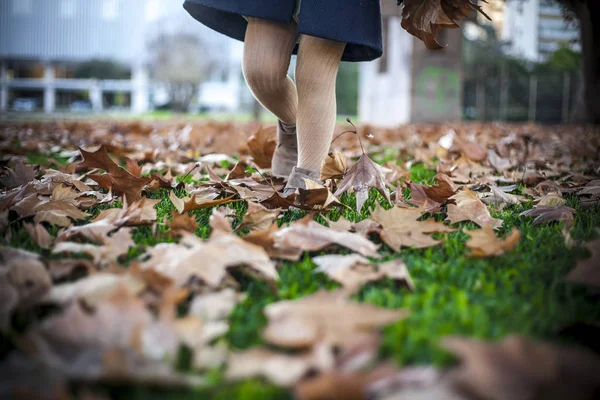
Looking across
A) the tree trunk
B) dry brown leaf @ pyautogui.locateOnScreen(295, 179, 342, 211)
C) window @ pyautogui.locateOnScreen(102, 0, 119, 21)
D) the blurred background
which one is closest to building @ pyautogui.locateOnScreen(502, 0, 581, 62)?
the blurred background

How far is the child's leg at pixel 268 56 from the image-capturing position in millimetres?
1814

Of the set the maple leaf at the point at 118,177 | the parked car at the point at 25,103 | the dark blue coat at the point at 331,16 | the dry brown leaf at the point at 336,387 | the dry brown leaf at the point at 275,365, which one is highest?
the parked car at the point at 25,103

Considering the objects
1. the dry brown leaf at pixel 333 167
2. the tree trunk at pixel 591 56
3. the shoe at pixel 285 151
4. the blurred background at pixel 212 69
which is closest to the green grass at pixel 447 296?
the dry brown leaf at pixel 333 167

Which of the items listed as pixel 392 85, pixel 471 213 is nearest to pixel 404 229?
pixel 471 213

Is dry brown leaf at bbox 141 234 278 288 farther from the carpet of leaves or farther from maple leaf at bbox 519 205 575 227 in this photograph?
maple leaf at bbox 519 205 575 227

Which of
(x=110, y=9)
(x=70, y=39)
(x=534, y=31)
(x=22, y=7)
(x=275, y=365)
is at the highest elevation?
(x=110, y=9)

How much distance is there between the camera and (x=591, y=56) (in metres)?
8.36

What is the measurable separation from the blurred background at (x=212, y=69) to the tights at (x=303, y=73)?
22.6 ft

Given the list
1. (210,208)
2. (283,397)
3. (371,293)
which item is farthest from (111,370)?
(210,208)

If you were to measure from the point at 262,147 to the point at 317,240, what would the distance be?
4.78 ft

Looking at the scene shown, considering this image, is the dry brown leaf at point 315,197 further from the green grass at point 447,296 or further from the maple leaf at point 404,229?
the green grass at point 447,296

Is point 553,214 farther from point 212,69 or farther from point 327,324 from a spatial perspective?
point 212,69

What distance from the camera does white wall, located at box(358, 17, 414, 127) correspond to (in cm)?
1155

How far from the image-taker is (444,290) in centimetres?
97
